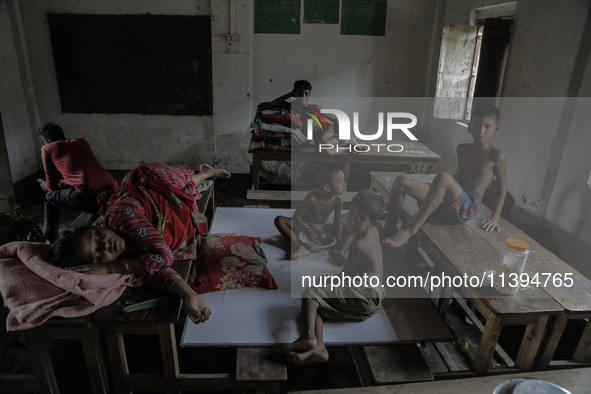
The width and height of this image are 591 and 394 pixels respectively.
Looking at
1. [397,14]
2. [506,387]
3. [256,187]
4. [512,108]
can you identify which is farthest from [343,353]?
[397,14]

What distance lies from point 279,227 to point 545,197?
1.70 meters

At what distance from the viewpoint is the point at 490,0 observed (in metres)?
3.17

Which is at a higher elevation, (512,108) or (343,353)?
(512,108)

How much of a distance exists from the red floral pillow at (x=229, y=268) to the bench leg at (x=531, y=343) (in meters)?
1.19

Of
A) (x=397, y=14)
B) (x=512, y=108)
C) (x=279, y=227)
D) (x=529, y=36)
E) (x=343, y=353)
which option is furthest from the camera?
(x=397, y=14)

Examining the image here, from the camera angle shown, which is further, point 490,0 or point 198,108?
point 198,108

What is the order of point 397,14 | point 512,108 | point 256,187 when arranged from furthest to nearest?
point 397,14 → point 256,187 → point 512,108

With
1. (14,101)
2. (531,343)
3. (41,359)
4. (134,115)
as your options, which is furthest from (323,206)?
(14,101)

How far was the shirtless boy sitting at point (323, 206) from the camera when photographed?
56.7 inches

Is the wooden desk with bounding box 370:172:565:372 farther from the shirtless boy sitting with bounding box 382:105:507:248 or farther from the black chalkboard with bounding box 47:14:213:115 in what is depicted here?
the black chalkboard with bounding box 47:14:213:115

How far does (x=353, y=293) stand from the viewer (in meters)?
1.61

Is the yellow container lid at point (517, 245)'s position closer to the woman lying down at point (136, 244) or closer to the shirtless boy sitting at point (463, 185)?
the shirtless boy sitting at point (463, 185)

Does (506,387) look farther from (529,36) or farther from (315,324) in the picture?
(529,36)

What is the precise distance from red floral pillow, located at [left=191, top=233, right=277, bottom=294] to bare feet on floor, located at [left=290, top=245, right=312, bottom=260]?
180 millimetres
